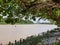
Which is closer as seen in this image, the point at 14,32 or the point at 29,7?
the point at 29,7

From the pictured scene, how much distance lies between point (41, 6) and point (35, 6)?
0.22m

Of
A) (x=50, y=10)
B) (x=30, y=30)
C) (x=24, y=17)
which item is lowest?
(x=30, y=30)

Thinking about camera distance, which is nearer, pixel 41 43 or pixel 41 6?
pixel 41 6

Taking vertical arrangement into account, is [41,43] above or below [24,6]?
below

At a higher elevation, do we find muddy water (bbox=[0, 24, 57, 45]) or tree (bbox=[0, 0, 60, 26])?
tree (bbox=[0, 0, 60, 26])

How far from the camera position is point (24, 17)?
15.0 feet

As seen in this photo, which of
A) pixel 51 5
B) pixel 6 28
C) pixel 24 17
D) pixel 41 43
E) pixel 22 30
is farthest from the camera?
pixel 22 30

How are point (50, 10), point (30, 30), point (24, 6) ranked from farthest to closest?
point (30, 30) → point (24, 6) → point (50, 10)

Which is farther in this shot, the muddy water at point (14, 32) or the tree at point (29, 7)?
the muddy water at point (14, 32)

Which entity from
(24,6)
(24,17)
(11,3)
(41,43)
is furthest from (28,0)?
(41,43)

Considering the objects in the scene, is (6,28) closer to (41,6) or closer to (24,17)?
A: (24,17)

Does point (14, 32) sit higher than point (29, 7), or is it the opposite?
point (29, 7)

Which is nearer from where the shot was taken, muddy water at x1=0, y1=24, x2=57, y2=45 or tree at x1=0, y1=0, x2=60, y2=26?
tree at x1=0, y1=0, x2=60, y2=26

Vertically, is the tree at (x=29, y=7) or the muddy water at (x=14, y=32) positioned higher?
the tree at (x=29, y=7)
